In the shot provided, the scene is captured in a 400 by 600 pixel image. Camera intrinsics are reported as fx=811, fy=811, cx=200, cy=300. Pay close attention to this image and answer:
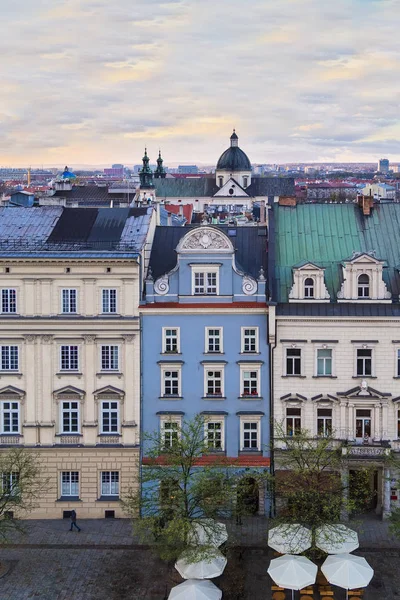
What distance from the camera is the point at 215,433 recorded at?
2062 inches

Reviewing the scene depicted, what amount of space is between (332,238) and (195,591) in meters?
26.4

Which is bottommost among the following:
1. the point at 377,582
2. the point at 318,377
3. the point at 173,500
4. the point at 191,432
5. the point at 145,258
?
the point at 377,582

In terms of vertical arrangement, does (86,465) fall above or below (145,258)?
below

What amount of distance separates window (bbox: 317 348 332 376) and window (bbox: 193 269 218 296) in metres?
7.83

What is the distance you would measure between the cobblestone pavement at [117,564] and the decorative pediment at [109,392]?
322 inches

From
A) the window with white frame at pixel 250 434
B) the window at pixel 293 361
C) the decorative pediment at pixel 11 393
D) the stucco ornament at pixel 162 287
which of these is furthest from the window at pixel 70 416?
the window at pixel 293 361

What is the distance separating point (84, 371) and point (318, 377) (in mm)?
15089

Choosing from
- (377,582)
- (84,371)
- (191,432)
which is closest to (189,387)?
(191,432)

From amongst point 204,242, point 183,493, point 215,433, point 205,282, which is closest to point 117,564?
point 183,493

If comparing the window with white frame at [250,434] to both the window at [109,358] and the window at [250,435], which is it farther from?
the window at [109,358]

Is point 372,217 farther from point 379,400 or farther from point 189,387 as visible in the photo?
point 189,387

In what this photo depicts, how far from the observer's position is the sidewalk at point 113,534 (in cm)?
4909

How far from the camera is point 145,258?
5428 cm

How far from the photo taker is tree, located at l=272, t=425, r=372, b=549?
44.5 meters
